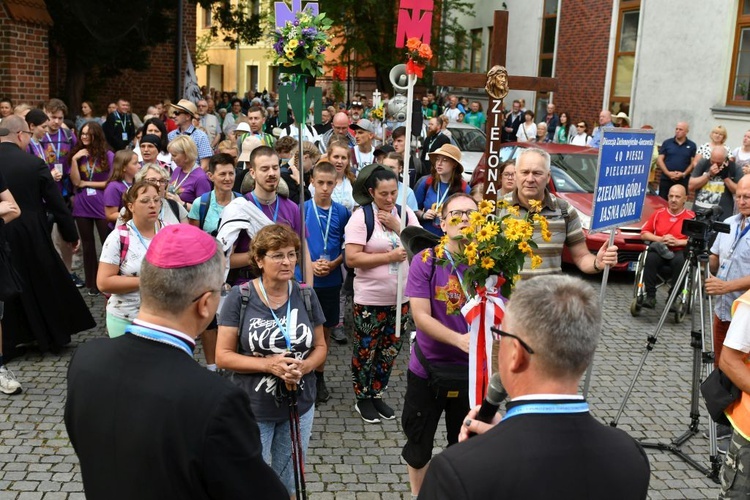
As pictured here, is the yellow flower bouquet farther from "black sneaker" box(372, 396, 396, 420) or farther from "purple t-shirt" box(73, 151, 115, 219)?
"purple t-shirt" box(73, 151, 115, 219)

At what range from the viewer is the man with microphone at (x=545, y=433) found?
1.78 m

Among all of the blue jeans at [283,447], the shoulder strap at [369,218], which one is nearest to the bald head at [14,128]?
the shoulder strap at [369,218]

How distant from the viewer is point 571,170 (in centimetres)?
1211

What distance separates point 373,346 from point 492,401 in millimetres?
3613

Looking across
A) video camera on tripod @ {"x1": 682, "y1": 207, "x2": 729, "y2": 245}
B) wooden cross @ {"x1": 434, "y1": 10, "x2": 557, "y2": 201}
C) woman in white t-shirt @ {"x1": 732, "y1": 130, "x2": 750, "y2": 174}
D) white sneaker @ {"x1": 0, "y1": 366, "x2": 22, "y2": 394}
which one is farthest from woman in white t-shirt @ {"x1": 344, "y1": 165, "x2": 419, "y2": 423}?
woman in white t-shirt @ {"x1": 732, "y1": 130, "x2": 750, "y2": 174}

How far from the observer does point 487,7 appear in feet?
94.2

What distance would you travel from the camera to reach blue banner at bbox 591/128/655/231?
4.46 m

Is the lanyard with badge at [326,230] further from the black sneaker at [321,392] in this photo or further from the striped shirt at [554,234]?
the striped shirt at [554,234]

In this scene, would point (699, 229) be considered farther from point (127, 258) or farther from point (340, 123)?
point (340, 123)

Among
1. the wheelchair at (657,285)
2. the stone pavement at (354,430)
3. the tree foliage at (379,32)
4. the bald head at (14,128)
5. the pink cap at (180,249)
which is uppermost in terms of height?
the tree foliage at (379,32)

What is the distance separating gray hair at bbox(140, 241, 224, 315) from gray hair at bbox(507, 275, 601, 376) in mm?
961

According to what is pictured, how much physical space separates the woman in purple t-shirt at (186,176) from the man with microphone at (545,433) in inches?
239

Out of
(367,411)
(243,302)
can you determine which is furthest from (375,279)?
(243,302)

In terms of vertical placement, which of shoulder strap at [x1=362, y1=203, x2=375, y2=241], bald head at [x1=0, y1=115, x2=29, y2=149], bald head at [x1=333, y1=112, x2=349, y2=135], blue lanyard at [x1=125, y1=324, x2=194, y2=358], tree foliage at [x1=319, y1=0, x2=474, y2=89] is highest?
tree foliage at [x1=319, y1=0, x2=474, y2=89]
